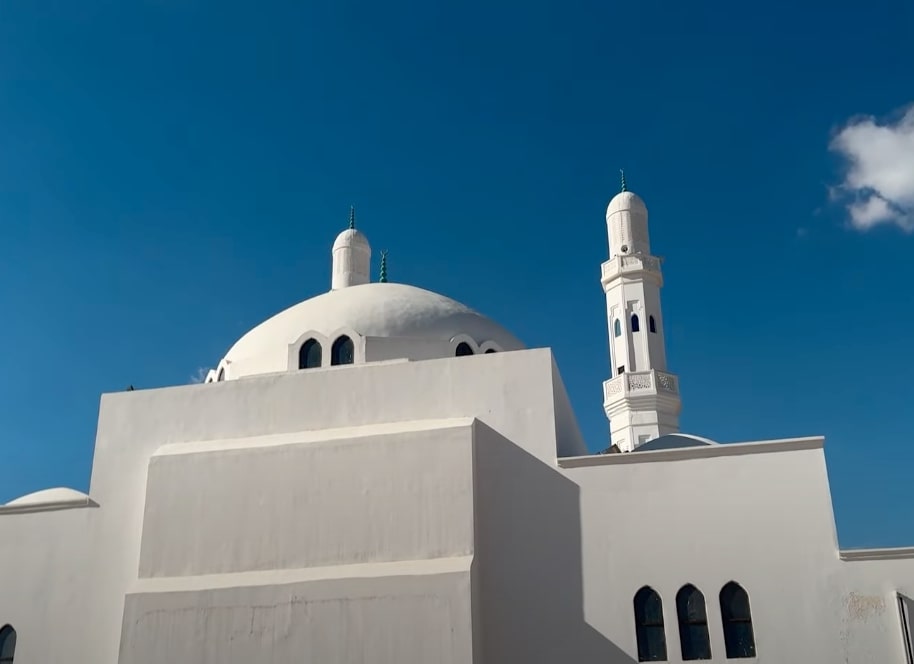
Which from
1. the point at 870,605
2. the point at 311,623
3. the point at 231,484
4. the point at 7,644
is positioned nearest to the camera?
the point at 870,605

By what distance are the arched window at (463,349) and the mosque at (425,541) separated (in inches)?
78.9

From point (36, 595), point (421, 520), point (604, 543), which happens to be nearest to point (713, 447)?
point (604, 543)

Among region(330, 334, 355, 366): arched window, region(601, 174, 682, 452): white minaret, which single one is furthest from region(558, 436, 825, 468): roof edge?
region(601, 174, 682, 452): white minaret

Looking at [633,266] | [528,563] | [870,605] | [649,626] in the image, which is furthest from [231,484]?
[633,266]

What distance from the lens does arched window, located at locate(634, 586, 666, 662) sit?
9719 millimetres

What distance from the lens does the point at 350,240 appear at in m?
18.2

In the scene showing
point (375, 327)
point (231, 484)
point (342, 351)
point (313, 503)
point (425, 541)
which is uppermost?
point (375, 327)

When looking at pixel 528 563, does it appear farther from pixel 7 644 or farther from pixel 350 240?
pixel 350 240

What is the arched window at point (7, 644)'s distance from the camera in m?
11.6

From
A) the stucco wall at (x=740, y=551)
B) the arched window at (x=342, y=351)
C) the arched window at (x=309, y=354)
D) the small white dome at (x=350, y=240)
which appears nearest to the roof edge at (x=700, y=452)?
the stucco wall at (x=740, y=551)

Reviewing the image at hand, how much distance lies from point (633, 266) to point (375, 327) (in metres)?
6.08

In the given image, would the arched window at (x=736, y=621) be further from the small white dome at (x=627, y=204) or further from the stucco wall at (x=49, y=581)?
the small white dome at (x=627, y=204)

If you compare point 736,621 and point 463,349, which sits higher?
point 463,349

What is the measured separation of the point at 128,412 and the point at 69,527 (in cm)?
162
